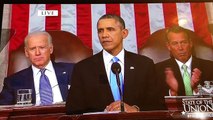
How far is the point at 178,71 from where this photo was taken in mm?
3766

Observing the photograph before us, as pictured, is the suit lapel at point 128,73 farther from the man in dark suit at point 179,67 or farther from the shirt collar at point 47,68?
the shirt collar at point 47,68

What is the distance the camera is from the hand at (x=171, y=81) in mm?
3646

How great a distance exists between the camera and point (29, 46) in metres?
3.80

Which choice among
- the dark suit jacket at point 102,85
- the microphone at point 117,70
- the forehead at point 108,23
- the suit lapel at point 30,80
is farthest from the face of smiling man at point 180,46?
the suit lapel at point 30,80

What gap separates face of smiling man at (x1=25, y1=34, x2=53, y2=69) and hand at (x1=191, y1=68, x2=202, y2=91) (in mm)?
1466

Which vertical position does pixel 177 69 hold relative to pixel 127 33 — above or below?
below

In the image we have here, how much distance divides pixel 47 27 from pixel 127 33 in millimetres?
846

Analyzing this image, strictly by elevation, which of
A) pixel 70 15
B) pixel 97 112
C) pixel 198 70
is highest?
pixel 70 15

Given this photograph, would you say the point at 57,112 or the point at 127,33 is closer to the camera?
the point at 57,112

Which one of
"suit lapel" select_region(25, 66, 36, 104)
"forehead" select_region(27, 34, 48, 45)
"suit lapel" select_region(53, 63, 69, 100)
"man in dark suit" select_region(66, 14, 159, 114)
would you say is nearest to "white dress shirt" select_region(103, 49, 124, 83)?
"man in dark suit" select_region(66, 14, 159, 114)

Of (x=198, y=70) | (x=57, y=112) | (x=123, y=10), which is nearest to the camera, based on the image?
(x=57, y=112)

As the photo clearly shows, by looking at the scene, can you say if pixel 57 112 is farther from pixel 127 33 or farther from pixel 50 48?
pixel 127 33

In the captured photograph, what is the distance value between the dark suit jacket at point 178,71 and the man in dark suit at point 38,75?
91cm

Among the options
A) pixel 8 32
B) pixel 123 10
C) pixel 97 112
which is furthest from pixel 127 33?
pixel 8 32
